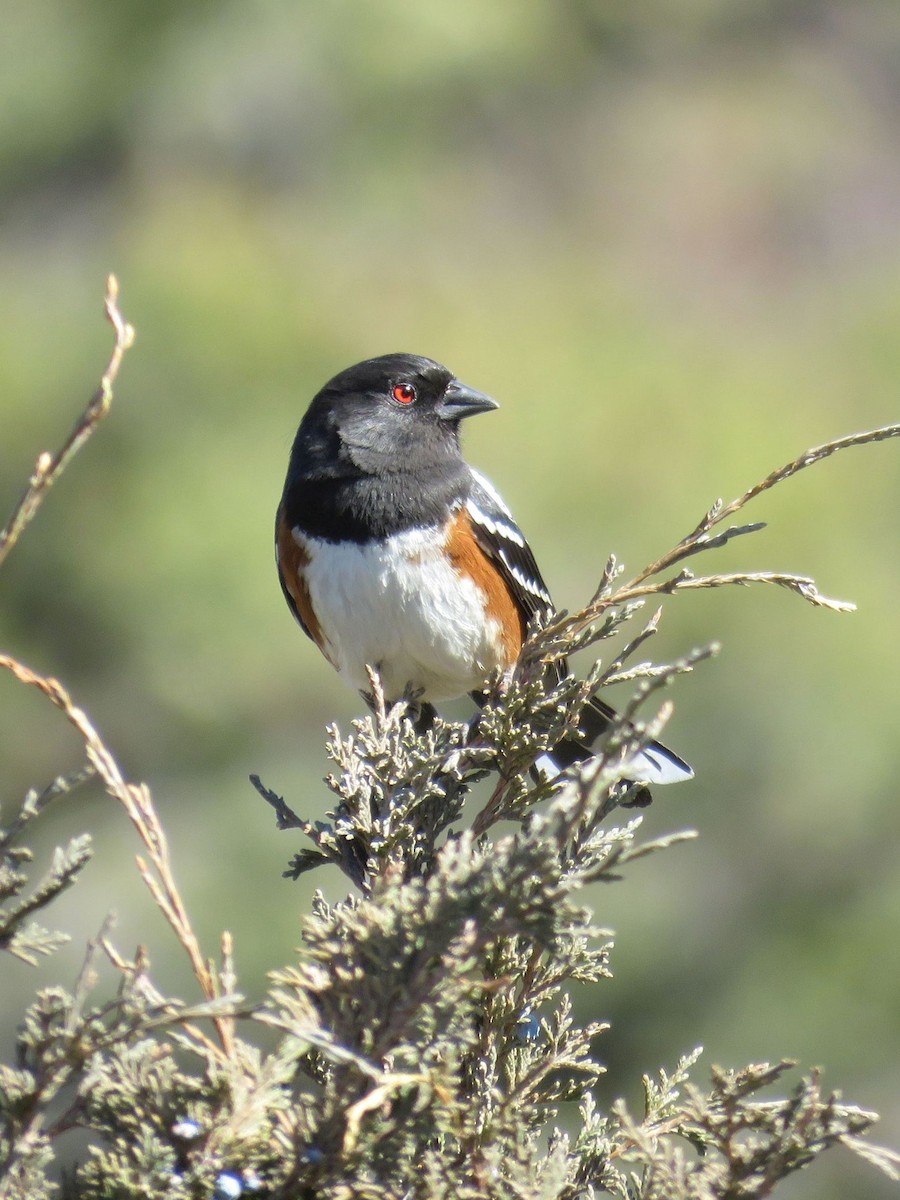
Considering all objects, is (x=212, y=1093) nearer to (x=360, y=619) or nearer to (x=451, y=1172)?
(x=451, y=1172)

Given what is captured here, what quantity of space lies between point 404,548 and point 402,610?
11 cm

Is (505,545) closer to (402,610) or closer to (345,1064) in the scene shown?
(402,610)

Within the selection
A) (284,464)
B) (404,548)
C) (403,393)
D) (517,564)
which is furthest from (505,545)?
(284,464)

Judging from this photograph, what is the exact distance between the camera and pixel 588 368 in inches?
219

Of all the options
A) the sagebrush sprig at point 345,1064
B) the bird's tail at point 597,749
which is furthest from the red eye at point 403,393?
the sagebrush sprig at point 345,1064

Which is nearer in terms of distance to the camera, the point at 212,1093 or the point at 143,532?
the point at 212,1093

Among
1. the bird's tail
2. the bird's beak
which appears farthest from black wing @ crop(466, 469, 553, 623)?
the bird's tail

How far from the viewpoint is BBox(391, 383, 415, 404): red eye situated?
2.55m

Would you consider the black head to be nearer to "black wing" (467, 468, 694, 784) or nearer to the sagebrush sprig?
"black wing" (467, 468, 694, 784)

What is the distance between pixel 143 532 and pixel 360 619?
2.63 m

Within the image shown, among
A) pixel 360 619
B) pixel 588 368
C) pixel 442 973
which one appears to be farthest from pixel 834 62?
pixel 442 973

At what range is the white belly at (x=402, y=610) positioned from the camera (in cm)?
227

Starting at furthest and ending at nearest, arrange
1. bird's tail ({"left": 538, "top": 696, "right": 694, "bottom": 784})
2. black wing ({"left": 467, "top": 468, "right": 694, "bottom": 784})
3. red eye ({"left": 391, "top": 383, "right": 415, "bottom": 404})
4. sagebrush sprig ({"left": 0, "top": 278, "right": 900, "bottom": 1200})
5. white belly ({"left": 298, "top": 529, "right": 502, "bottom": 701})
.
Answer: red eye ({"left": 391, "top": 383, "right": 415, "bottom": 404}), black wing ({"left": 467, "top": 468, "right": 694, "bottom": 784}), white belly ({"left": 298, "top": 529, "right": 502, "bottom": 701}), bird's tail ({"left": 538, "top": 696, "right": 694, "bottom": 784}), sagebrush sprig ({"left": 0, "top": 278, "right": 900, "bottom": 1200})

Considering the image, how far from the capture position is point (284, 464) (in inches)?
185
